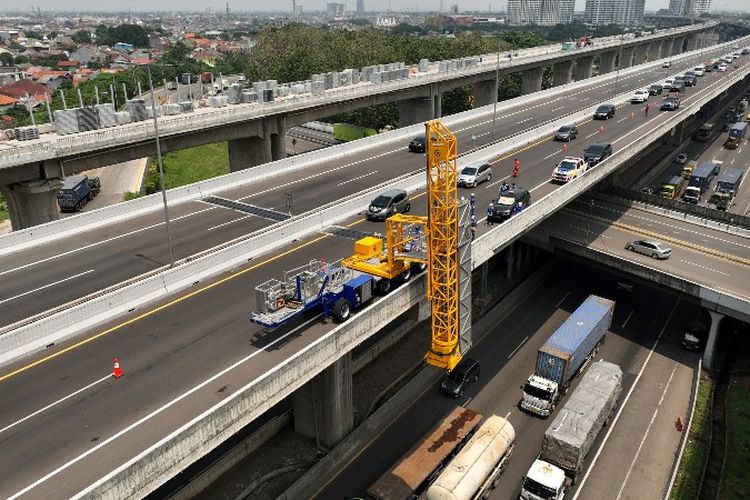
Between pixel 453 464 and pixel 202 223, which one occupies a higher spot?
pixel 202 223

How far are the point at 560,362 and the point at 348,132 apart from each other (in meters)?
78.6

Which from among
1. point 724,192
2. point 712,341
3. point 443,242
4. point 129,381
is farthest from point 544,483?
point 724,192

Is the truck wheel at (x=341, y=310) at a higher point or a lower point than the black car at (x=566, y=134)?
lower

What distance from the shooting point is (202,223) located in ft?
136

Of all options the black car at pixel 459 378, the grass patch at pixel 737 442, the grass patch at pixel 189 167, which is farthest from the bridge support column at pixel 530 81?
the black car at pixel 459 378

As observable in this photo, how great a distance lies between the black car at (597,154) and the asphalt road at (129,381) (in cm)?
3092

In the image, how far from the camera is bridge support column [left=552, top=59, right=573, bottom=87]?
149450 mm

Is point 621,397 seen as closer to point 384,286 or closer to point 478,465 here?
point 478,465

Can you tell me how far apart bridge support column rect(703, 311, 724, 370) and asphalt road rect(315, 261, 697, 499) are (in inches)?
34.7

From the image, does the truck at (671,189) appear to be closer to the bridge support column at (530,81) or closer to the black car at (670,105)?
the black car at (670,105)

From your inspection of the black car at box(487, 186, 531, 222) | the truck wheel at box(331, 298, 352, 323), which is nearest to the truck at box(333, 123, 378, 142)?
the black car at box(487, 186, 531, 222)

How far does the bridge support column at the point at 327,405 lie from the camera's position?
105ft

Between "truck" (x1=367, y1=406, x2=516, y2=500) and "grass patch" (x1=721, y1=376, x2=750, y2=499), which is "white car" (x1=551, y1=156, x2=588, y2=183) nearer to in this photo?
"grass patch" (x1=721, y1=376, x2=750, y2=499)

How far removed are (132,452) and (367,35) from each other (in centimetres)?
13169
